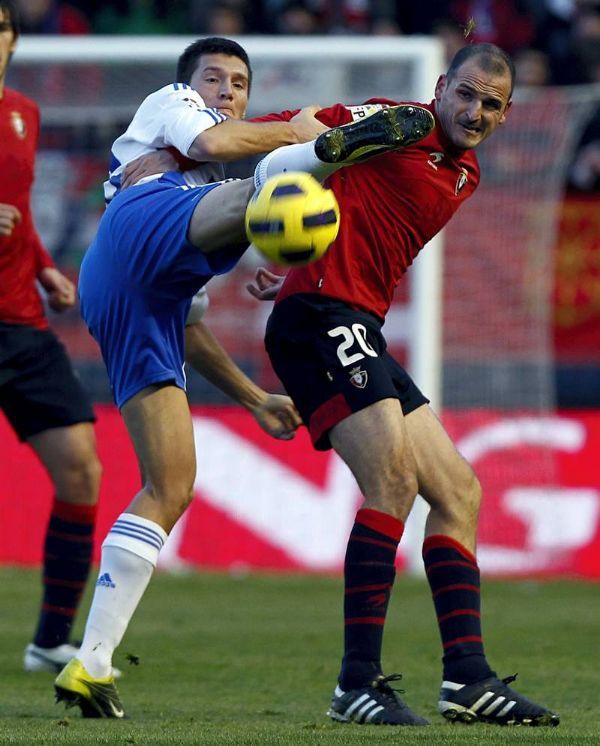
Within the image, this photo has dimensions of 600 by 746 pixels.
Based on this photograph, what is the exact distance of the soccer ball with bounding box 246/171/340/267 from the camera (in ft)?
13.9

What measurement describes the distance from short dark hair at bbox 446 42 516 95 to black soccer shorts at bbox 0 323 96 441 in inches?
90.1

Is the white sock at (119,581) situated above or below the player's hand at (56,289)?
below

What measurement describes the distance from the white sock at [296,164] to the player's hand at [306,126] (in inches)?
19.5

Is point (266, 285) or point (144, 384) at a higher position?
point (266, 285)

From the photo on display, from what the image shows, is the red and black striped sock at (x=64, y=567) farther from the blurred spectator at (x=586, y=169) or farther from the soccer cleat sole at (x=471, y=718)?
the blurred spectator at (x=586, y=169)

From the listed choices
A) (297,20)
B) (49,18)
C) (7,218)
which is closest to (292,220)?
(7,218)

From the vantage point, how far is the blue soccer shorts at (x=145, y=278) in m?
4.74

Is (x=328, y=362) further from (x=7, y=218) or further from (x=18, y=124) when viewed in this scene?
(x=18, y=124)

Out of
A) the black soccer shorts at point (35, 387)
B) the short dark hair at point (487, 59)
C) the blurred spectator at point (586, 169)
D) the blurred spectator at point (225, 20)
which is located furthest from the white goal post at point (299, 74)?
the short dark hair at point (487, 59)

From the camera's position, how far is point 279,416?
5.70 meters

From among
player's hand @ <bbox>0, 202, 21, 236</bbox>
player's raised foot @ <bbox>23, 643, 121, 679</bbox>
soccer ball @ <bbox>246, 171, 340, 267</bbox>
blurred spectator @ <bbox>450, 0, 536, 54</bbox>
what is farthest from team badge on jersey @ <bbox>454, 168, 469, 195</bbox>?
blurred spectator @ <bbox>450, 0, 536, 54</bbox>

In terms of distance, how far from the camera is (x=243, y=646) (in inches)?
292

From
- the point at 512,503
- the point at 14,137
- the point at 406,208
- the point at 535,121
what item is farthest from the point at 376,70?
the point at 406,208

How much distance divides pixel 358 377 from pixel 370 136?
903 millimetres
